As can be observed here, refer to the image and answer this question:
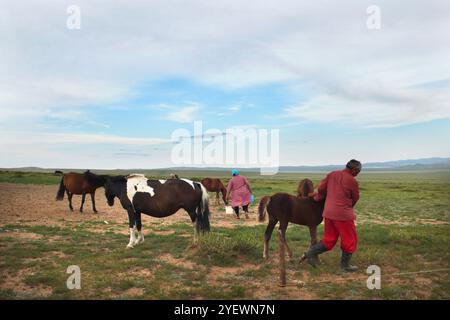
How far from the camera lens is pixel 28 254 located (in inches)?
336

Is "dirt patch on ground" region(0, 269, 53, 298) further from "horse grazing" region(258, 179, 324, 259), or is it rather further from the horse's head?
"horse grazing" region(258, 179, 324, 259)

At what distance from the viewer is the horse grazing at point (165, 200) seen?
9523 mm

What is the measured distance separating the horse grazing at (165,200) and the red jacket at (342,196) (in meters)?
3.71

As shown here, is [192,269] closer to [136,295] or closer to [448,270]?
[136,295]

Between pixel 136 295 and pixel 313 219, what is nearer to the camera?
pixel 136 295

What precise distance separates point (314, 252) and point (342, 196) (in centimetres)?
139

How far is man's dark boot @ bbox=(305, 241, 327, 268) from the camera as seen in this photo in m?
7.31

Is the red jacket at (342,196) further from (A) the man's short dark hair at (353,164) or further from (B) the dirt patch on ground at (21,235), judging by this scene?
(B) the dirt patch on ground at (21,235)

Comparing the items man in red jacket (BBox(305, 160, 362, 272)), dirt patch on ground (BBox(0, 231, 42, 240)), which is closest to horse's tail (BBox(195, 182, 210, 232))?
man in red jacket (BBox(305, 160, 362, 272))

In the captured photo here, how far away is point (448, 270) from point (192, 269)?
5552 mm

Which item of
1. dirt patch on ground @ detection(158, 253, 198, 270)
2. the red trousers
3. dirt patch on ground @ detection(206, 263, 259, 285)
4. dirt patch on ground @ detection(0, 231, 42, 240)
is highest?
the red trousers

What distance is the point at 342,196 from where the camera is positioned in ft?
23.0

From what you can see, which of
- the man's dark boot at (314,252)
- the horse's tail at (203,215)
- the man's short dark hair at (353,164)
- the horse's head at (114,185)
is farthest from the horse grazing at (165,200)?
the man's short dark hair at (353,164)
